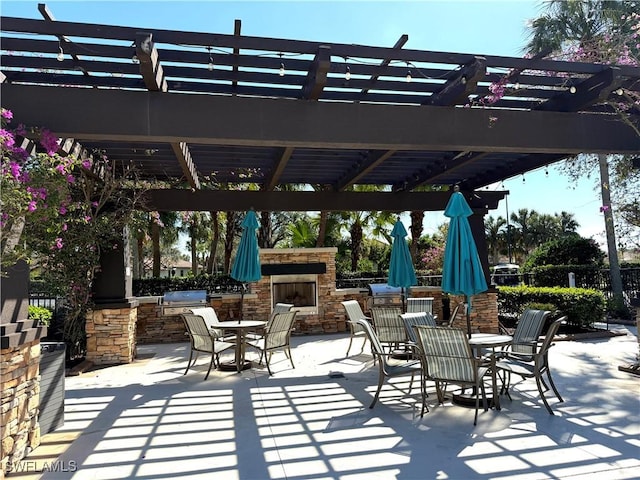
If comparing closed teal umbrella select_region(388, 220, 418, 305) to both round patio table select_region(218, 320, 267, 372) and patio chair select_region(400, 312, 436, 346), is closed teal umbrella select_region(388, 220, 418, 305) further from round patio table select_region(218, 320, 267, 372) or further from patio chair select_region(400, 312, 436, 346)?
round patio table select_region(218, 320, 267, 372)

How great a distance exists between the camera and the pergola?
13.5ft

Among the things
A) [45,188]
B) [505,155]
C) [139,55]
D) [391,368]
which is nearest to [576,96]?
[505,155]

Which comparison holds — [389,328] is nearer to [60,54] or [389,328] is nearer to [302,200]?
[302,200]

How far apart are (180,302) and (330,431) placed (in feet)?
22.1

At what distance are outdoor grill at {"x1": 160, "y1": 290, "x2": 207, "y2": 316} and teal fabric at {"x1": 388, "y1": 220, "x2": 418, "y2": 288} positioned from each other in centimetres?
429

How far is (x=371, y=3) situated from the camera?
532 centimetres

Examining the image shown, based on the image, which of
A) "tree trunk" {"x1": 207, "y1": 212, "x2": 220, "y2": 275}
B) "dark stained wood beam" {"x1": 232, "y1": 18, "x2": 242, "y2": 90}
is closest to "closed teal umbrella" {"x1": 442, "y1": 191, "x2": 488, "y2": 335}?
"dark stained wood beam" {"x1": 232, "y1": 18, "x2": 242, "y2": 90}

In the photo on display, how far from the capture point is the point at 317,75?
14.0ft

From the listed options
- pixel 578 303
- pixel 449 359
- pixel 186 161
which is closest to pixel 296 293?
pixel 186 161

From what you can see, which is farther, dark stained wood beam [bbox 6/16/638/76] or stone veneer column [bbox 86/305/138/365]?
stone veneer column [bbox 86/305/138/365]

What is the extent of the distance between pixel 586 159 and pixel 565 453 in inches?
285

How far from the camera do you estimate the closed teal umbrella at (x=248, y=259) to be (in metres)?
8.09

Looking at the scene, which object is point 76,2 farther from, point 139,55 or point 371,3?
point 371,3

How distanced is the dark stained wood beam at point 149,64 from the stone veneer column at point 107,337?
4436 mm
